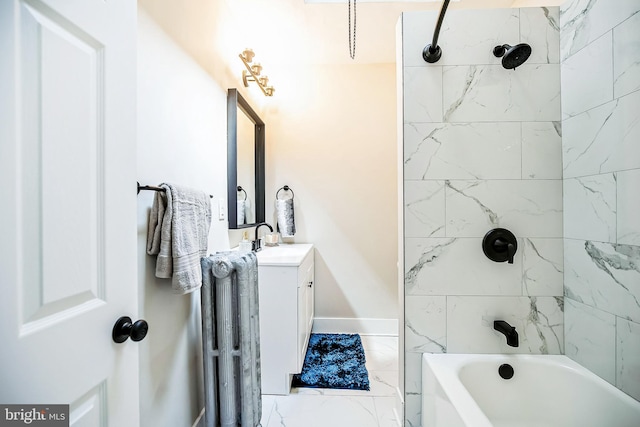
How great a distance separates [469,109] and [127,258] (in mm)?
1580

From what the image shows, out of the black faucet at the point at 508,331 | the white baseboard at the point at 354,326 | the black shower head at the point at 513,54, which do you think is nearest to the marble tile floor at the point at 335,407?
the white baseboard at the point at 354,326

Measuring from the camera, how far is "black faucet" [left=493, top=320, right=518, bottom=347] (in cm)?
124

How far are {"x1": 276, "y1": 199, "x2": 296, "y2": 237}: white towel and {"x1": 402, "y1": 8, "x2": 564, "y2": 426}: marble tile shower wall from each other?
1.37 m

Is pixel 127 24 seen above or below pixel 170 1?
below

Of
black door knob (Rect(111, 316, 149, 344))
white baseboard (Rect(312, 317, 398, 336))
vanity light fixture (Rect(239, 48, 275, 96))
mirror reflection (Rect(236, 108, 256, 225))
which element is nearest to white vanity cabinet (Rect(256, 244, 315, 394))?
mirror reflection (Rect(236, 108, 256, 225))

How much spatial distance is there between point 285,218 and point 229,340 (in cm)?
139

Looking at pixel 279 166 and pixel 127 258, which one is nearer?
pixel 127 258

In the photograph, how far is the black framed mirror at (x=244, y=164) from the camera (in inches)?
72.1

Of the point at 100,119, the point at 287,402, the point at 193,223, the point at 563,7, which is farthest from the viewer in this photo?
the point at 287,402

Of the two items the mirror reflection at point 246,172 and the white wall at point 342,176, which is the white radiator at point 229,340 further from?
the white wall at point 342,176

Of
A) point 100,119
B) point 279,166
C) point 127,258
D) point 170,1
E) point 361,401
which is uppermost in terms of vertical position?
point 170,1

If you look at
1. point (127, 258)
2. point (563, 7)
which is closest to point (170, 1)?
point (127, 258)

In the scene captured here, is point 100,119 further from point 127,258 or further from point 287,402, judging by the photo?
point 287,402

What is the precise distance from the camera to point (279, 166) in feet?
8.64
